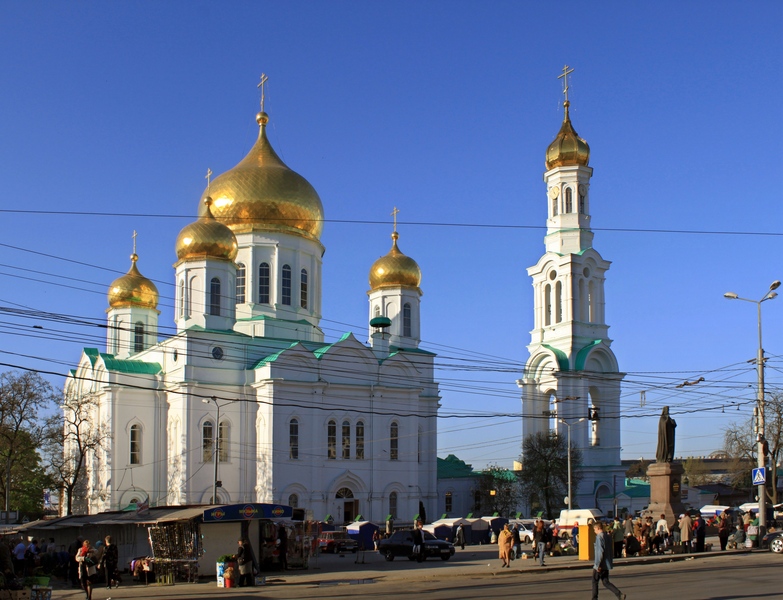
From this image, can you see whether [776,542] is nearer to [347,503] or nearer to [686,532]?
[686,532]

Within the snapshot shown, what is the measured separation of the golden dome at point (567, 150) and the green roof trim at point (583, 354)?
10938mm

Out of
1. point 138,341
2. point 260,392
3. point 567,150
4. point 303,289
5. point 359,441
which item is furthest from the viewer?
point 567,150

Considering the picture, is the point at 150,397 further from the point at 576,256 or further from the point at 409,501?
the point at 576,256

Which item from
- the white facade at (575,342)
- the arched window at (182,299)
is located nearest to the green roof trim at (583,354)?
the white facade at (575,342)

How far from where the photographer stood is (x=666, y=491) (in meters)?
29.7

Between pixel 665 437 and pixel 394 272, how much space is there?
27083 mm

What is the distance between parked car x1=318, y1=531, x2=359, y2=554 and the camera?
3641 cm

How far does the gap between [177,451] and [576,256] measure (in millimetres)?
25860

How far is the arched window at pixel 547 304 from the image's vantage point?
6028 centimetres

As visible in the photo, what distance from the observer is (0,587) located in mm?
15406

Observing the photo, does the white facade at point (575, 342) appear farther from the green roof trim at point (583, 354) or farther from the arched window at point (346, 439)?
the arched window at point (346, 439)

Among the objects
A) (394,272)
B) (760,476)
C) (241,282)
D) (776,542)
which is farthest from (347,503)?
(776,542)

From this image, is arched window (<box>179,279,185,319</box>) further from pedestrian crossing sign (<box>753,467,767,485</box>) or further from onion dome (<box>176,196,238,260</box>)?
pedestrian crossing sign (<box>753,467,767,485</box>)

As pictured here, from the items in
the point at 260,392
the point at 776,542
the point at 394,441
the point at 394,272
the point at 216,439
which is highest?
the point at 394,272
